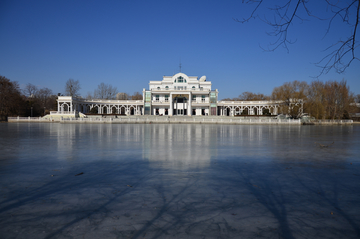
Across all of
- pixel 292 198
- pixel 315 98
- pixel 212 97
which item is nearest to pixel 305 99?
pixel 315 98

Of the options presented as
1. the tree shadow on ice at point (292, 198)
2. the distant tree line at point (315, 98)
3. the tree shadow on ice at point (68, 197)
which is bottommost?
the tree shadow on ice at point (292, 198)

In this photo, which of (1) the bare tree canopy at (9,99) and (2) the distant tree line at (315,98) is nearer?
(2) the distant tree line at (315,98)

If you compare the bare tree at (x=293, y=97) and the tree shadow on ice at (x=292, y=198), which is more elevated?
the bare tree at (x=293, y=97)

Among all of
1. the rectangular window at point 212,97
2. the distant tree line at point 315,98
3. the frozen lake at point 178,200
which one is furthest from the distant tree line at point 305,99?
the frozen lake at point 178,200

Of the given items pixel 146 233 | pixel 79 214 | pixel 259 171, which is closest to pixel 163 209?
pixel 146 233

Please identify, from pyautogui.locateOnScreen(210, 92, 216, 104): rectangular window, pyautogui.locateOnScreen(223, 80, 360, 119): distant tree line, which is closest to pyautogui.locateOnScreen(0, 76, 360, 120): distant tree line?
pyautogui.locateOnScreen(223, 80, 360, 119): distant tree line

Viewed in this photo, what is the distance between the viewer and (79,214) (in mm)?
4398

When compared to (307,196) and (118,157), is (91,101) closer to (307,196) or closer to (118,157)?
(118,157)

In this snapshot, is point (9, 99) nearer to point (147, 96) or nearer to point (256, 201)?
point (147, 96)

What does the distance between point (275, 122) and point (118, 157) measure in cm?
4721

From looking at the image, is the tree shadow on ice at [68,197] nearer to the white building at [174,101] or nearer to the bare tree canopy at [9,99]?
the bare tree canopy at [9,99]

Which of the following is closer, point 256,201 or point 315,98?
point 256,201

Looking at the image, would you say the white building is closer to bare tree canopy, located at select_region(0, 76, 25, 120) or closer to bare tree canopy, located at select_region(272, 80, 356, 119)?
bare tree canopy, located at select_region(0, 76, 25, 120)

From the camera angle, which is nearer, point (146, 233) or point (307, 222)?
point (146, 233)
